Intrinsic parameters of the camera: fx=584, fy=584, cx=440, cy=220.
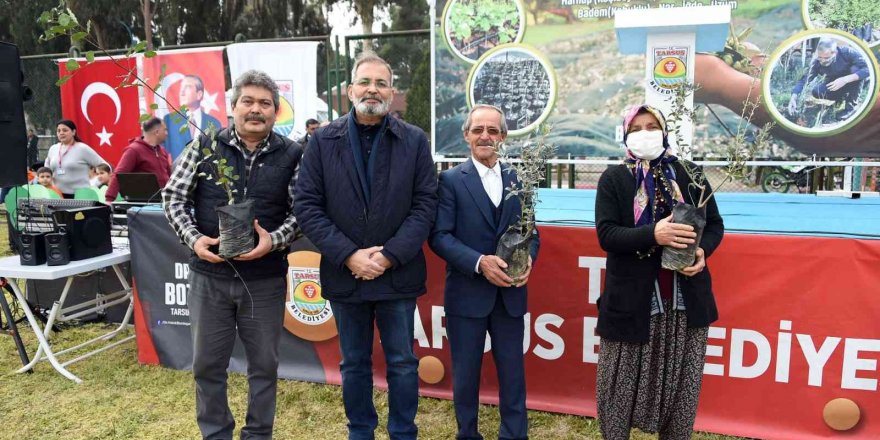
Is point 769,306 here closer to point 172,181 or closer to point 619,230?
point 619,230

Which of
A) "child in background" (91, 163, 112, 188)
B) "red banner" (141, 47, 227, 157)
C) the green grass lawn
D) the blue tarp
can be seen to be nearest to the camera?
the blue tarp

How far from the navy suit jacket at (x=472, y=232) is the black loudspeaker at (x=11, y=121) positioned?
2574mm

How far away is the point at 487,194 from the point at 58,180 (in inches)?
247

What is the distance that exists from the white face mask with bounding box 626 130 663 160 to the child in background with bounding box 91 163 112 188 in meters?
6.51

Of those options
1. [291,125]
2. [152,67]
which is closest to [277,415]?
[291,125]

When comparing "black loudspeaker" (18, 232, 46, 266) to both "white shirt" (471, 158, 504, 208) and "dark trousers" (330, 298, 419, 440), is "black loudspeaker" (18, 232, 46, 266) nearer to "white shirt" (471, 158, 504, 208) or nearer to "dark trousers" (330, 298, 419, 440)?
"dark trousers" (330, 298, 419, 440)

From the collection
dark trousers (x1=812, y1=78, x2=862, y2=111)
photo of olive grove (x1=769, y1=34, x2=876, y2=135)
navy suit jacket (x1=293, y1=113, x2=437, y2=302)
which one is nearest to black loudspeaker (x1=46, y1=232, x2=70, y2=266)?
navy suit jacket (x1=293, y1=113, x2=437, y2=302)

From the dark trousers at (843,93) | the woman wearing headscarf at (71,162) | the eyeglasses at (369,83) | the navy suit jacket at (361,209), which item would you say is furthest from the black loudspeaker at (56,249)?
the dark trousers at (843,93)

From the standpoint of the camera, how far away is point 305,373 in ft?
11.5

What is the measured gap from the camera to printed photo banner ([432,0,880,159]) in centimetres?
548

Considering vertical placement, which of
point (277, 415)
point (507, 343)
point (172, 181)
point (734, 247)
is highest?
point (172, 181)

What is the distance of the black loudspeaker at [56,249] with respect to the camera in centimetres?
340

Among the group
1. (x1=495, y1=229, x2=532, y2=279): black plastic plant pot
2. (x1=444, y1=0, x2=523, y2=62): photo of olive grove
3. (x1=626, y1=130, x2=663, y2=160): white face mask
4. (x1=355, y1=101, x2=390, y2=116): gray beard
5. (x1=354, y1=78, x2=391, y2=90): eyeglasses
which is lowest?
(x1=495, y1=229, x2=532, y2=279): black plastic plant pot

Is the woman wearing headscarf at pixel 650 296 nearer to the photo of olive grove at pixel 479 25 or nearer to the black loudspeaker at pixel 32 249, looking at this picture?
the black loudspeaker at pixel 32 249
